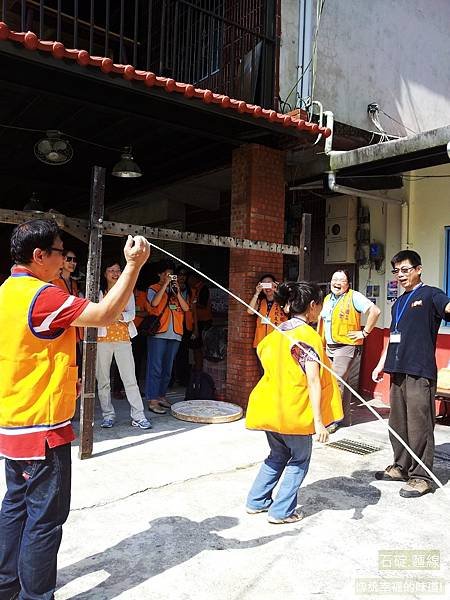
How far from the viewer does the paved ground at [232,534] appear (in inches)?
109

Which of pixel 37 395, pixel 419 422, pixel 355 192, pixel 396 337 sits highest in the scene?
pixel 355 192

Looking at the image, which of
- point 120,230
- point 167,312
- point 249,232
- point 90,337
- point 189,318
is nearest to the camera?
point 90,337

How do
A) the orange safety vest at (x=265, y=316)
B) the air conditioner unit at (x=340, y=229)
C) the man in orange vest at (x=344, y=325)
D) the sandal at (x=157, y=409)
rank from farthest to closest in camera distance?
the air conditioner unit at (x=340, y=229)
the orange safety vest at (x=265, y=316)
the sandal at (x=157, y=409)
the man in orange vest at (x=344, y=325)

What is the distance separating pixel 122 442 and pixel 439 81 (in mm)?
7861

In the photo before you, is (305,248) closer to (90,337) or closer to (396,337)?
(396,337)

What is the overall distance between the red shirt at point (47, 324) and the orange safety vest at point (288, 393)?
1.48 m

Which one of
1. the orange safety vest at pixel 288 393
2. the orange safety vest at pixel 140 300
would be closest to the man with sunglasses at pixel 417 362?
the orange safety vest at pixel 288 393

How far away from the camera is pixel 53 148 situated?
695 centimetres

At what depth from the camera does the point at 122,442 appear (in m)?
5.28

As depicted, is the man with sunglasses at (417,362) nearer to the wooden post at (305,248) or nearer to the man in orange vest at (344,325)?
the man in orange vest at (344,325)

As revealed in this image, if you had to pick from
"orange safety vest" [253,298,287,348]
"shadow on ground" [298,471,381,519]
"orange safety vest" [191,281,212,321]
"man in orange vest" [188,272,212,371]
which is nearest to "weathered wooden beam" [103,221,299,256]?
"orange safety vest" [253,298,287,348]

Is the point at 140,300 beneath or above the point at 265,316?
above

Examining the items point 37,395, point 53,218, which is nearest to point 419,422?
point 37,395

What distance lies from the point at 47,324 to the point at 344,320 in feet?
14.6
